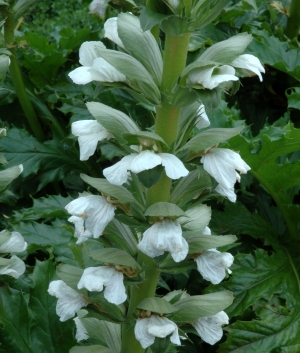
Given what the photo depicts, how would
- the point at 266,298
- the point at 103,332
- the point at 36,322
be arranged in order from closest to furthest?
1. the point at 103,332
2. the point at 36,322
3. the point at 266,298

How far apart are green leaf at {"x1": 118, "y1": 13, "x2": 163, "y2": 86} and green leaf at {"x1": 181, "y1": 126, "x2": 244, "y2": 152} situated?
138 millimetres

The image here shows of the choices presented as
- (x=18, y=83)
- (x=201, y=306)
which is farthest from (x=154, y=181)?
(x=18, y=83)

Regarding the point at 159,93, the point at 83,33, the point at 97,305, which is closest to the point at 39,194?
the point at 83,33

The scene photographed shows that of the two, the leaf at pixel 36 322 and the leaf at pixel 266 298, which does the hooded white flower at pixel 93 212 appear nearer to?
the leaf at pixel 36 322

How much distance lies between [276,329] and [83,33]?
5.41 feet

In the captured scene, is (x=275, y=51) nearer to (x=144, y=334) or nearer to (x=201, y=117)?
(x=201, y=117)

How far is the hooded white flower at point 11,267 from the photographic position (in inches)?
57.9

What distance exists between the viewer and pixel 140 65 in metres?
1.13

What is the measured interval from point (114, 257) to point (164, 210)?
16 cm

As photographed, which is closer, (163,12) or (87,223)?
(163,12)

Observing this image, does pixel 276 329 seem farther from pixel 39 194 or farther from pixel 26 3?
pixel 26 3

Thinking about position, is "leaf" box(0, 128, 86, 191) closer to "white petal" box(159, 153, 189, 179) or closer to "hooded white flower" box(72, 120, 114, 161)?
"hooded white flower" box(72, 120, 114, 161)

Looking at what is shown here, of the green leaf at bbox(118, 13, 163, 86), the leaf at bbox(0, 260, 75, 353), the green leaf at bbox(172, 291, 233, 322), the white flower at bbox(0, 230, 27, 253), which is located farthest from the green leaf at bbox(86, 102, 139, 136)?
the leaf at bbox(0, 260, 75, 353)

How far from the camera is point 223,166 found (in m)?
1.13
